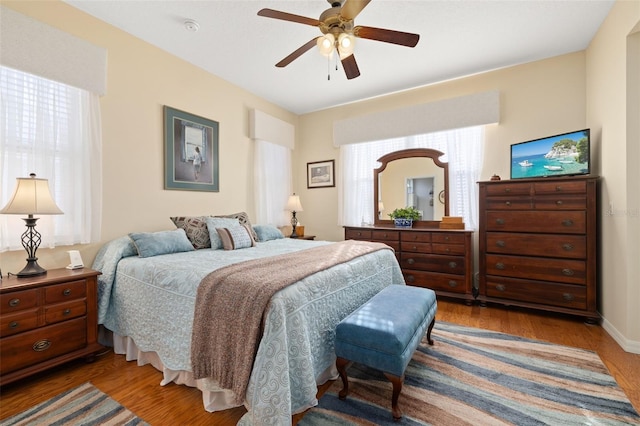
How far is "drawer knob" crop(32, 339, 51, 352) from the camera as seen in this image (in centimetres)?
192

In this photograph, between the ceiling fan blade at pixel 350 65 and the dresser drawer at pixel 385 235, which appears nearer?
the ceiling fan blade at pixel 350 65

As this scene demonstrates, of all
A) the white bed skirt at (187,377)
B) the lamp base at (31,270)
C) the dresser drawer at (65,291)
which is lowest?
the white bed skirt at (187,377)

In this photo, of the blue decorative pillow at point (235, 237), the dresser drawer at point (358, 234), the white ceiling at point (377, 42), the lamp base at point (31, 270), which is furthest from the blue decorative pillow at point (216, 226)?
the white ceiling at point (377, 42)

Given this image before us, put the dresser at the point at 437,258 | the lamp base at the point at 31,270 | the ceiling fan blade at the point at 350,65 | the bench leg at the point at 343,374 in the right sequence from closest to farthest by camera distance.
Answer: the bench leg at the point at 343,374, the lamp base at the point at 31,270, the ceiling fan blade at the point at 350,65, the dresser at the point at 437,258

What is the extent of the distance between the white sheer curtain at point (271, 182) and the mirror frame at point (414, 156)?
1.48 metres

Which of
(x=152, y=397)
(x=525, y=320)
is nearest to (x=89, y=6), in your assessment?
(x=152, y=397)

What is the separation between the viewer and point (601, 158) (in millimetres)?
2830

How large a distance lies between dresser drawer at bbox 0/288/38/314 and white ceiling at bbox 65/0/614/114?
2.35m

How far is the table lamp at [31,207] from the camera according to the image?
194cm

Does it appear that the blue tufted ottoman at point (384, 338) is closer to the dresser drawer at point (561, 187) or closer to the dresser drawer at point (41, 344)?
the dresser drawer at point (41, 344)

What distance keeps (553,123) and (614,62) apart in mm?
903

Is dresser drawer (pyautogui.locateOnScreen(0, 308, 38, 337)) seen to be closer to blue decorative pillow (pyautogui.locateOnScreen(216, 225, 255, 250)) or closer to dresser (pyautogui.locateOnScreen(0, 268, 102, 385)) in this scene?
dresser (pyautogui.locateOnScreen(0, 268, 102, 385))

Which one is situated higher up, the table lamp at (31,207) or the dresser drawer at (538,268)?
the table lamp at (31,207)

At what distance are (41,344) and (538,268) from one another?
171 inches
